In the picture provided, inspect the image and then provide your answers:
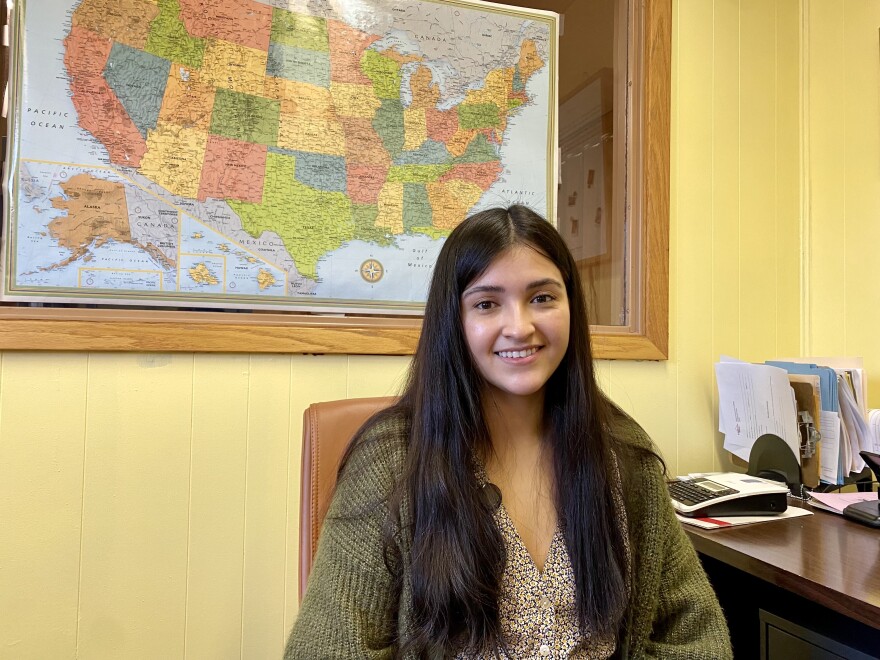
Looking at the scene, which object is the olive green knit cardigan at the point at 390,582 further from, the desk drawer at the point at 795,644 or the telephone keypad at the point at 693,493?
the telephone keypad at the point at 693,493

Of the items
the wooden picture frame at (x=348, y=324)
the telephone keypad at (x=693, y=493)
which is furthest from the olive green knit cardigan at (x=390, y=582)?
the wooden picture frame at (x=348, y=324)

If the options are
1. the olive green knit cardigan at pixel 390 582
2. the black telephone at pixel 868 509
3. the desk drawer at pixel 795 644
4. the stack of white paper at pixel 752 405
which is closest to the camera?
the olive green knit cardigan at pixel 390 582

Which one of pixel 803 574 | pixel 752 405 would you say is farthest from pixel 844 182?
pixel 803 574

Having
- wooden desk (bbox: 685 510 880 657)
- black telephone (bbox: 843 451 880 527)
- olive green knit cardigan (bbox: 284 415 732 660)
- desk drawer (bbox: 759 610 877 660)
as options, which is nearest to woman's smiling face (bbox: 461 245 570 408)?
olive green knit cardigan (bbox: 284 415 732 660)

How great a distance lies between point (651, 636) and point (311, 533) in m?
0.59

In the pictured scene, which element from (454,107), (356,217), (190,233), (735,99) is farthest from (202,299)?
(735,99)

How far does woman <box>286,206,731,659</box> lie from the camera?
783mm

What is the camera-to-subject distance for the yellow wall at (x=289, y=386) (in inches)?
46.3

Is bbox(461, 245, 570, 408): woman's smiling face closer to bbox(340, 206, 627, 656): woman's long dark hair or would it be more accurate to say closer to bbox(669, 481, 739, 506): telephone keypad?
bbox(340, 206, 627, 656): woman's long dark hair

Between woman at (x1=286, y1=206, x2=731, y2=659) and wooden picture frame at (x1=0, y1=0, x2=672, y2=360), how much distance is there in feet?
1.48

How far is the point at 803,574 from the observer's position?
0.90 m

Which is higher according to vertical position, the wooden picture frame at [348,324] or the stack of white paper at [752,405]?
the wooden picture frame at [348,324]

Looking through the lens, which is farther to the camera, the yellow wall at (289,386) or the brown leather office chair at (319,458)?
the yellow wall at (289,386)

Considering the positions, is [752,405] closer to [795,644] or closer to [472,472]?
[795,644]
